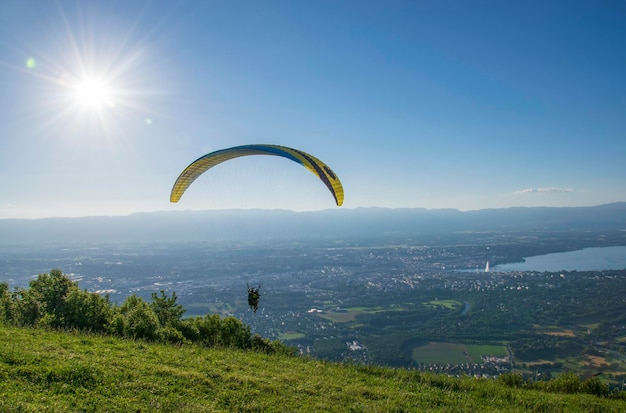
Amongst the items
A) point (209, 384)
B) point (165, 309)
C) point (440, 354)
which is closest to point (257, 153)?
point (209, 384)

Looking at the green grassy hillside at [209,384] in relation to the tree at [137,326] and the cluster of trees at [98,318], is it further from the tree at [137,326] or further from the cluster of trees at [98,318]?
the cluster of trees at [98,318]

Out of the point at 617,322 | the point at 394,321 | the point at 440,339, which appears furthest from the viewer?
the point at 394,321

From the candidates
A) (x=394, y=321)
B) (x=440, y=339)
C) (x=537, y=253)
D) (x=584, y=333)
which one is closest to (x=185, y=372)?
(x=440, y=339)

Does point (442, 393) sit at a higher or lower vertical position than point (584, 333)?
higher

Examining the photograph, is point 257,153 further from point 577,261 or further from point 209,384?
point 577,261

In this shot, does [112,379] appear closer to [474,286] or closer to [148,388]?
[148,388]

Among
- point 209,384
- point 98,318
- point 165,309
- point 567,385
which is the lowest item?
point 567,385

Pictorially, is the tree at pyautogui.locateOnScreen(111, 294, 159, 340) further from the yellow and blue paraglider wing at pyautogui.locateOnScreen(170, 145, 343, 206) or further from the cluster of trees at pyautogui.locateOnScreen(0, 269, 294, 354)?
the yellow and blue paraglider wing at pyautogui.locateOnScreen(170, 145, 343, 206)
